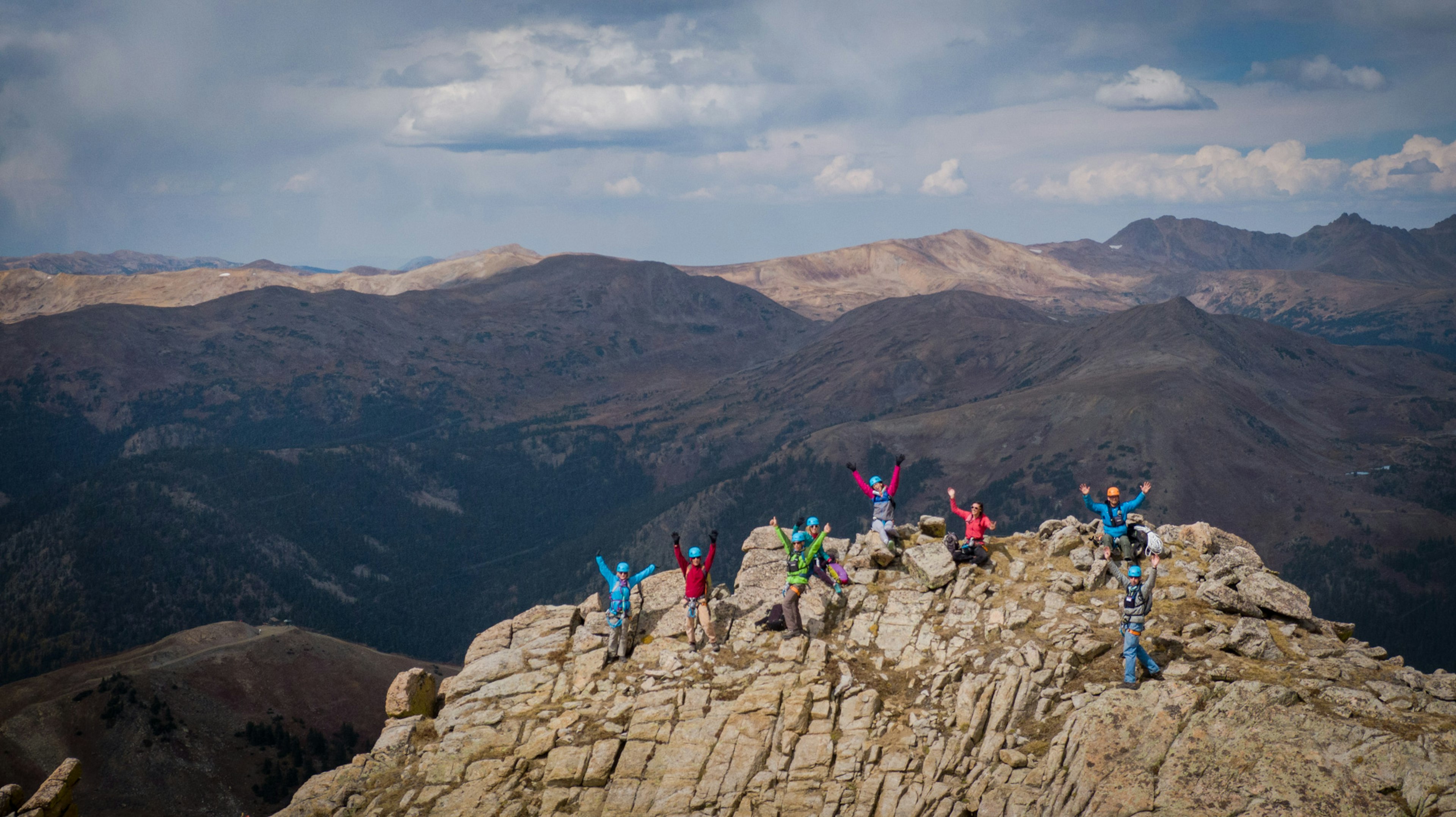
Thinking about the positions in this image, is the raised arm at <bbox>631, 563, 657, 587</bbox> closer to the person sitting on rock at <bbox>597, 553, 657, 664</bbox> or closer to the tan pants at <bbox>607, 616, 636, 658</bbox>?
the person sitting on rock at <bbox>597, 553, 657, 664</bbox>

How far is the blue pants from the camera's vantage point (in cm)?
2530

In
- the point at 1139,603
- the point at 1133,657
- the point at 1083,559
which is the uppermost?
the point at 1139,603

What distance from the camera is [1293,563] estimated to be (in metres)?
190

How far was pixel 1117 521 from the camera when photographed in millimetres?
32938

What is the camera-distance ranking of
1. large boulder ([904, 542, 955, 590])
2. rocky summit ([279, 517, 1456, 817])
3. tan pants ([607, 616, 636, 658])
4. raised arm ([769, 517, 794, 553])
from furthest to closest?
large boulder ([904, 542, 955, 590])
raised arm ([769, 517, 794, 553])
tan pants ([607, 616, 636, 658])
rocky summit ([279, 517, 1456, 817])

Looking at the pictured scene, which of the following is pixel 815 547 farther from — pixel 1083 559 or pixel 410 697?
pixel 410 697

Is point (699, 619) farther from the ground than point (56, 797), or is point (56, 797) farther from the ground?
point (699, 619)

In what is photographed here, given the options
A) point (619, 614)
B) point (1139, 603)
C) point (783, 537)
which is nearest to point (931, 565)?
point (783, 537)

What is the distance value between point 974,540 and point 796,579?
8743mm

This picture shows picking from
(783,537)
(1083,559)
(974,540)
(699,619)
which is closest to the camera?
(699,619)

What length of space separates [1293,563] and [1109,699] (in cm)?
20385

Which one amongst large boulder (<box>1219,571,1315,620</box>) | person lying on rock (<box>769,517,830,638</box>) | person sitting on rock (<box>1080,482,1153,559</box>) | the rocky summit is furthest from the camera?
person sitting on rock (<box>1080,482,1153,559</box>)

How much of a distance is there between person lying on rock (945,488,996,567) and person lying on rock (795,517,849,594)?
182 inches

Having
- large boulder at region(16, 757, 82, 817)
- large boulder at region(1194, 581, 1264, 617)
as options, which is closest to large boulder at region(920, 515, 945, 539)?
large boulder at region(1194, 581, 1264, 617)
